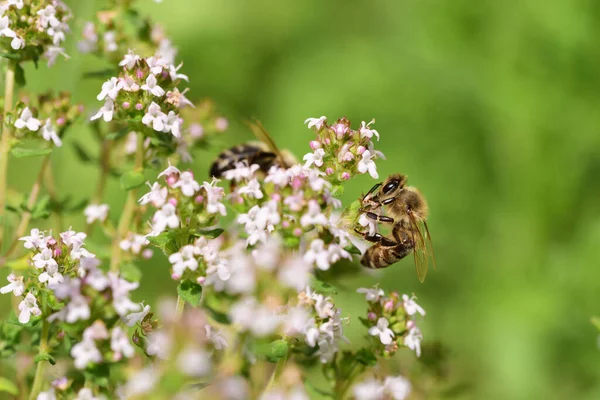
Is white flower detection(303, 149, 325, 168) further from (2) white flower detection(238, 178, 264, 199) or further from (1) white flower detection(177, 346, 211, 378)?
(1) white flower detection(177, 346, 211, 378)

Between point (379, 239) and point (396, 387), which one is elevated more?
point (379, 239)

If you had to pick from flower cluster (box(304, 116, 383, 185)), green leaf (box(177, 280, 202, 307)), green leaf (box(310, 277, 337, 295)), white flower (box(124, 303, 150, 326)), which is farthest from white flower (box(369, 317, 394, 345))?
white flower (box(124, 303, 150, 326))

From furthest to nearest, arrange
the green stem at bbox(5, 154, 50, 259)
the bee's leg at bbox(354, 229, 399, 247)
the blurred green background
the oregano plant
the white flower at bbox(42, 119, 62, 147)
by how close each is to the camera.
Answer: the blurred green background < the green stem at bbox(5, 154, 50, 259) < the bee's leg at bbox(354, 229, 399, 247) < the white flower at bbox(42, 119, 62, 147) < the oregano plant

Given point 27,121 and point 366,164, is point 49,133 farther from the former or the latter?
point 366,164

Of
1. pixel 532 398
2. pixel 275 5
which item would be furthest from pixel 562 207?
pixel 275 5

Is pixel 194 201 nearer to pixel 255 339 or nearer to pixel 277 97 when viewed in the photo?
pixel 255 339

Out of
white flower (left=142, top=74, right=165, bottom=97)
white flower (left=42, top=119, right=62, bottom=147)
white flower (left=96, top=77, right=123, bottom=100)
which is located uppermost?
white flower (left=96, top=77, right=123, bottom=100)


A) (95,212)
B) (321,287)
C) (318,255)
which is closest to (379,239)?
(321,287)

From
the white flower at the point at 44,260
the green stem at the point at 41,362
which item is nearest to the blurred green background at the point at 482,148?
the green stem at the point at 41,362
